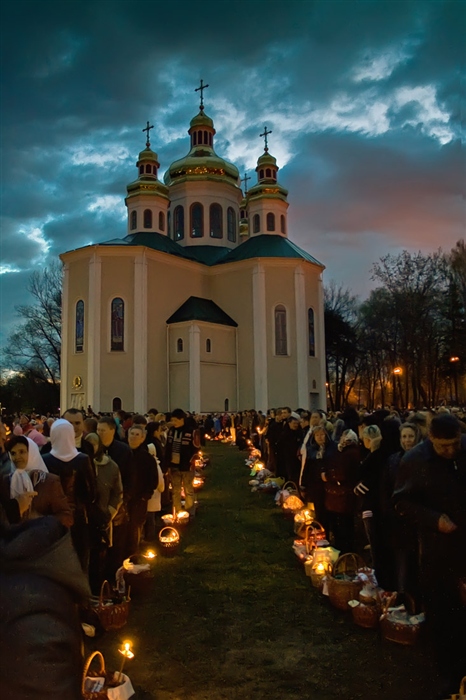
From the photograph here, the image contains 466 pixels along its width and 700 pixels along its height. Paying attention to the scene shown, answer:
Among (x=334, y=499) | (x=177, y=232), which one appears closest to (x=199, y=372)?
(x=177, y=232)

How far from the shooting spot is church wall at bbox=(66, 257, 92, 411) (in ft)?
116

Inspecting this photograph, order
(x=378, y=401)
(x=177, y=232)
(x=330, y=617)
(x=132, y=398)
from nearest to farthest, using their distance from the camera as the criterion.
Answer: (x=330, y=617), (x=132, y=398), (x=177, y=232), (x=378, y=401)

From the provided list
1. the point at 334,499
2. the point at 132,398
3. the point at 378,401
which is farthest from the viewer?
the point at 378,401

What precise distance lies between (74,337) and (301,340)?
590 inches

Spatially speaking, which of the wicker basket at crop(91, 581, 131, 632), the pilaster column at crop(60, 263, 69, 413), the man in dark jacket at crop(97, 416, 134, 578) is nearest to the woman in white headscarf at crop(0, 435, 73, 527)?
the wicker basket at crop(91, 581, 131, 632)

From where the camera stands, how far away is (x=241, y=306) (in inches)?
1604

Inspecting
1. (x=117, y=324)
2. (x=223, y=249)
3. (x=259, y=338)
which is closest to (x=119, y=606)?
(x=117, y=324)

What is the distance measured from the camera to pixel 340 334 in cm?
5656

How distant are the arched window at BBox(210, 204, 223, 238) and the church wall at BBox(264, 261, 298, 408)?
297 inches

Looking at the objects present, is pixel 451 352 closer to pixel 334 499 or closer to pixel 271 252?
pixel 271 252

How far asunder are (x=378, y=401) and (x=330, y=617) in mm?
68274

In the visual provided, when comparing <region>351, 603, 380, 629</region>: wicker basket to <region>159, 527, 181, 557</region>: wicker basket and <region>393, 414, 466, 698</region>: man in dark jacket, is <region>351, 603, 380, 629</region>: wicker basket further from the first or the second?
<region>159, 527, 181, 557</region>: wicker basket

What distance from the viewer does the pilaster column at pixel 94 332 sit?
34.3 metres

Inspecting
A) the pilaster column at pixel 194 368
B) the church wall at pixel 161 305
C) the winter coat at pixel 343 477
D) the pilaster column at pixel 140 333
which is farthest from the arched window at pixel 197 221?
the winter coat at pixel 343 477
